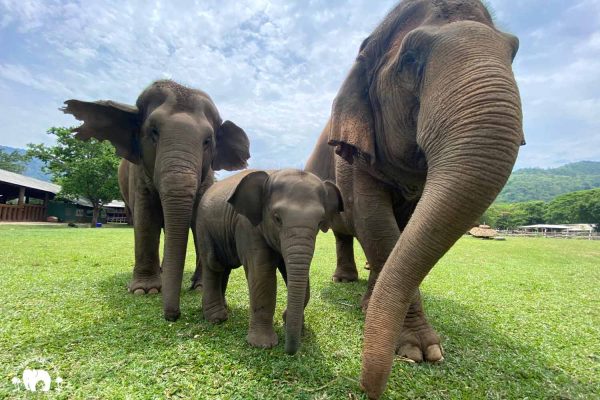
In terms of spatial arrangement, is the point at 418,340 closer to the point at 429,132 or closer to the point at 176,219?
the point at 429,132

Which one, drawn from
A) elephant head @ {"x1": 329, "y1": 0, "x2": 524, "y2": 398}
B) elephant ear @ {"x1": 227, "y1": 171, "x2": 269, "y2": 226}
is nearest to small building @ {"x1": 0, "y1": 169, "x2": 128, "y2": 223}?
elephant ear @ {"x1": 227, "y1": 171, "x2": 269, "y2": 226}

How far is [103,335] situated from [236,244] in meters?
1.28

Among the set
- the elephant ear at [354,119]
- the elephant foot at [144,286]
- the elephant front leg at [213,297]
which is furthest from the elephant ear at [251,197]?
the elephant foot at [144,286]

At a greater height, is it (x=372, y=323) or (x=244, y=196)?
(x=244, y=196)

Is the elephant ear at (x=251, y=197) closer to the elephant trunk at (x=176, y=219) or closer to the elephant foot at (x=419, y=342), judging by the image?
the elephant trunk at (x=176, y=219)

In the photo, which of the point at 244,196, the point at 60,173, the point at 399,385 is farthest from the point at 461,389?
the point at 60,173

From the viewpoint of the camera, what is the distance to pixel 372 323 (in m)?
1.86

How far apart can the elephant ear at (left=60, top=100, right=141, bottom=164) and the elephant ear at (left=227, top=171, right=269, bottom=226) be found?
79.1 inches

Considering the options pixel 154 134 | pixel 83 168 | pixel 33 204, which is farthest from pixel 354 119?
pixel 33 204

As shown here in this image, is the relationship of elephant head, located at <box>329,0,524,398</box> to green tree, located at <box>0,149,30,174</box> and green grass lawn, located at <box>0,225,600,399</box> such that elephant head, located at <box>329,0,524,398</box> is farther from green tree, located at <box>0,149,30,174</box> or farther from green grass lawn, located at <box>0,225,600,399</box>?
green tree, located at <box>0,149,30,174</box>

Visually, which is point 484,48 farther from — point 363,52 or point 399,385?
point 399,385

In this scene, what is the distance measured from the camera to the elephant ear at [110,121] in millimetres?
3980

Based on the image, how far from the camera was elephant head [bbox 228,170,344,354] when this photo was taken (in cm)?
237

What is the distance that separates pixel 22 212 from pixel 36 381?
118 feet
